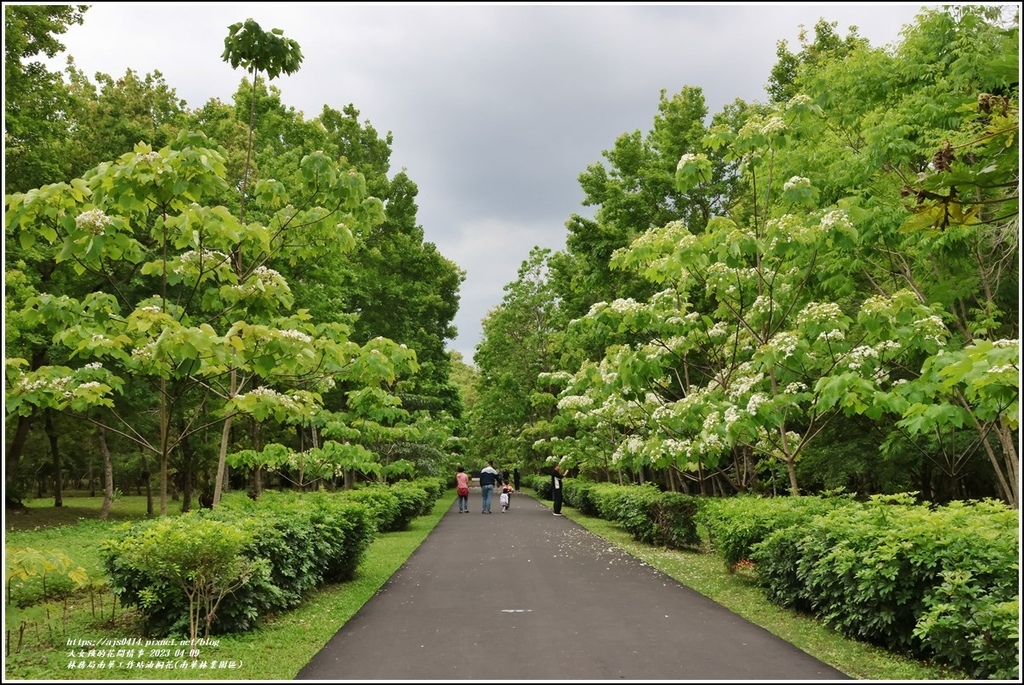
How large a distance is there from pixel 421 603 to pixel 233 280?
187 inches

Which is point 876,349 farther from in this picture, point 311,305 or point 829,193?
point 311,305

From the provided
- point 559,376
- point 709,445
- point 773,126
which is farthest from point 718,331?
point 559,376

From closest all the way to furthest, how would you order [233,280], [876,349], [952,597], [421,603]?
[952,597]
[233,280]
[421,603]
[876,349]

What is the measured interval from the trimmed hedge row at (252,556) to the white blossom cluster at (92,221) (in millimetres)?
2954

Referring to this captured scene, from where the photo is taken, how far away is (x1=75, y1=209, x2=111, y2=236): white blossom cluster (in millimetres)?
7039

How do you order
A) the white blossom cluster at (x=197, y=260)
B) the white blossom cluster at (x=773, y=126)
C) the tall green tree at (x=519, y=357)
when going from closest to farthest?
the white blossom cluster at (x=197, y=260)
the white blossom cluster at (x=773, y=126)
the tall green tree at (x=519, y=357)

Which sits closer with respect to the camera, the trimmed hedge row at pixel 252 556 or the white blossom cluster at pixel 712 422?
the trimmed hedge row at pixel 252 556

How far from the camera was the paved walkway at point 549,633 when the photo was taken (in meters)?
6.20

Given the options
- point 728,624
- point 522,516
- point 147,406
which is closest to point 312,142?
point 147,406

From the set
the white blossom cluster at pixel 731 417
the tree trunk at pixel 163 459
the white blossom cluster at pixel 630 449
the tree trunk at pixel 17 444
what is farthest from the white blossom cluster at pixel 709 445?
the tree trunk at pixel 17 444

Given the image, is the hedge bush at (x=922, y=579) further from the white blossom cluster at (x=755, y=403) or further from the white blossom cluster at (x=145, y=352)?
the white blossom cluster at (x=145, y=352)

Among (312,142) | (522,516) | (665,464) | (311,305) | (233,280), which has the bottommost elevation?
(522,516)

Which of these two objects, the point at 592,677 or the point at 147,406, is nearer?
the point at 592,677

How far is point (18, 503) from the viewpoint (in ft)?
97.7
